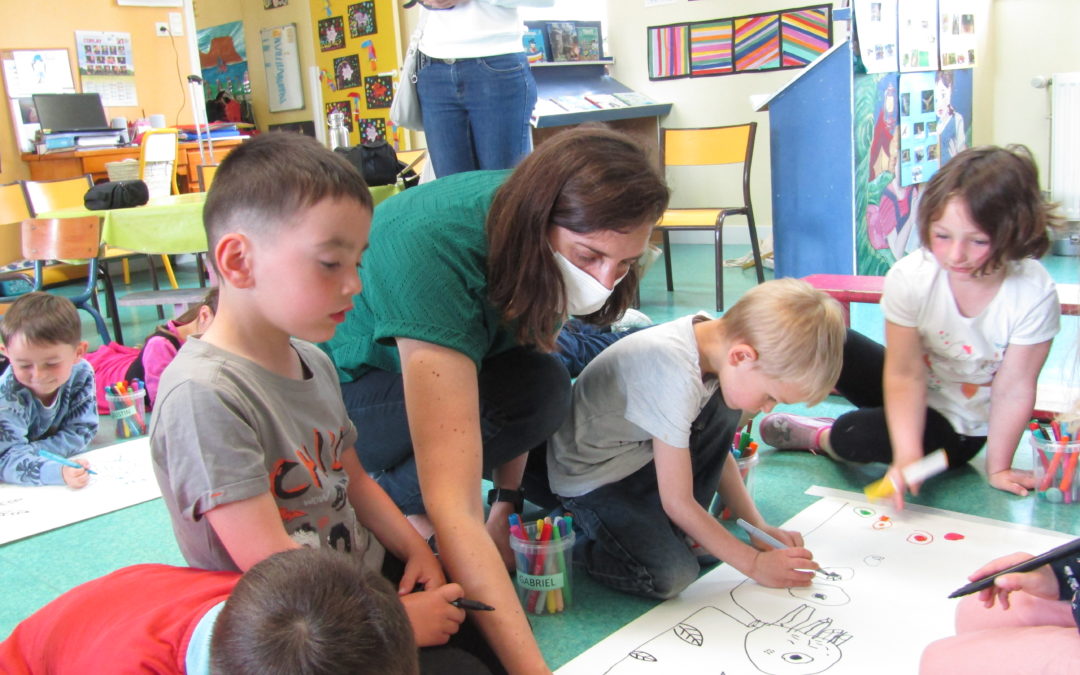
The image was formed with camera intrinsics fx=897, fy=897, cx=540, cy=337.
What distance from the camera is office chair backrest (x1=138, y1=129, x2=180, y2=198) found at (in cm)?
468

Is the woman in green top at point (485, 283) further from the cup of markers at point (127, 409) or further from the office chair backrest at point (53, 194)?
the office chair backrest at point (53, 194)

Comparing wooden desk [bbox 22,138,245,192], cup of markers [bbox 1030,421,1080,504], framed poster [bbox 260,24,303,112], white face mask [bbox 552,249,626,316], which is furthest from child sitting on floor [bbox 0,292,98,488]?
framed poster [bbox 260,24,303,112]

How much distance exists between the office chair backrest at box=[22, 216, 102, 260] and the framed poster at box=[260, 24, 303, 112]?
3.40m

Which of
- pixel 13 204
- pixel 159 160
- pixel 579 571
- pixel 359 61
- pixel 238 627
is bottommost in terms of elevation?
pixel 579 571

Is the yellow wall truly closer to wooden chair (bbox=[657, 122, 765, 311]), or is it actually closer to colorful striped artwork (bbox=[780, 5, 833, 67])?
wooden chair (bbox=[657, 122, 765, 311])

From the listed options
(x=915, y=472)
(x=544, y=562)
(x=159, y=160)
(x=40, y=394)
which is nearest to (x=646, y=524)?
(x=544, y=562)

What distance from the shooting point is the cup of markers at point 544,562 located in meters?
1.24

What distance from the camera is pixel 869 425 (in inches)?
65.9

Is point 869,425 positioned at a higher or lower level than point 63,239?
lower

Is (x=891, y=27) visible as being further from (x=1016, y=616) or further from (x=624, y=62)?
(x=1016, y=616)

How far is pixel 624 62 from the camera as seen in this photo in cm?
471

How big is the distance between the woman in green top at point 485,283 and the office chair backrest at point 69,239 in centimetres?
197

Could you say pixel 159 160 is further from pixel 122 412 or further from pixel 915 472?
pixel 915 472

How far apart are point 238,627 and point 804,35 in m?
4.09
